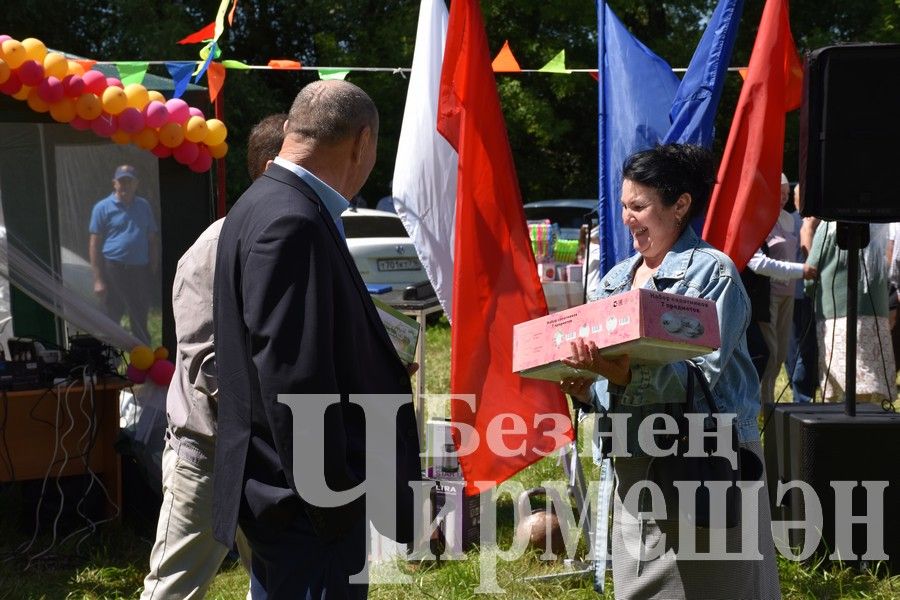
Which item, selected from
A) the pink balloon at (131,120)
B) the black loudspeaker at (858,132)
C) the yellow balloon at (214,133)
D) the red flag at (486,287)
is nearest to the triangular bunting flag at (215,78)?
the yellow balloon at (214,133)

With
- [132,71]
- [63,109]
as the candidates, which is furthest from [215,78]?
[63,109]

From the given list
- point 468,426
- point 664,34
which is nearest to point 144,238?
point 468,426

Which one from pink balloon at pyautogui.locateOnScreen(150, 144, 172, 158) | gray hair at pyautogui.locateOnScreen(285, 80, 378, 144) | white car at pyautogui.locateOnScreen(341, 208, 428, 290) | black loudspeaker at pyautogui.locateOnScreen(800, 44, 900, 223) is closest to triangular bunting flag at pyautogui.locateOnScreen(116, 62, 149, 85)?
pink balloon at pyautogui.locateOnScreen(150, 144, 172, 158)

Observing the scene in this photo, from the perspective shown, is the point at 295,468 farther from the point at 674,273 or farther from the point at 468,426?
the point at 468,426

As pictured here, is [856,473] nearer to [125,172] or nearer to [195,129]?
[195,129]

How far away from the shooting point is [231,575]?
17.1ft

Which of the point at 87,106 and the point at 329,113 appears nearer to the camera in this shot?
the point at 329,113

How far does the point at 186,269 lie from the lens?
11.8ft

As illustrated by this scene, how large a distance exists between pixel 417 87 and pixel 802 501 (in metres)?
2.67

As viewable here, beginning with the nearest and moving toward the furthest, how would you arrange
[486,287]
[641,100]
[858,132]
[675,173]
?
[675,173]
[486,287]
[858,132]
[641,100]

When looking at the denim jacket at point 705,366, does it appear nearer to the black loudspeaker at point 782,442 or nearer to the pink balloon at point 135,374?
the black loudspeaker at point 782,442

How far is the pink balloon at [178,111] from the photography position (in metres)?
5.72

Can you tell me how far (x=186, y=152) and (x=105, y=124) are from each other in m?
0.49

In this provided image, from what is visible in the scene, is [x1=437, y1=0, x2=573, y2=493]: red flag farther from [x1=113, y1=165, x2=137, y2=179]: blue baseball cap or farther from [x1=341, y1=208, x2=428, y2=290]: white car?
[x1=341, y1=208, x2=428, y2=290]: white car
